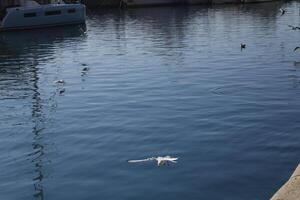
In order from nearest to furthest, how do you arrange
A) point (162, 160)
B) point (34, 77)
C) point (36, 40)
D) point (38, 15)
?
point (162, 160)
point (34, 77)
point (36, 40)
point (38, 15)

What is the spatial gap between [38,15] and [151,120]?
166 feet

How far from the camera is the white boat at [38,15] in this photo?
68250 millimetres

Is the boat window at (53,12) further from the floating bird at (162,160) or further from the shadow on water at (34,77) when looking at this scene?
the floating bird at (162,160)

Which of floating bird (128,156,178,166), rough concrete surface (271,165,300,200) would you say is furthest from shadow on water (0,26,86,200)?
rough concrete surface (271,165,300,200)

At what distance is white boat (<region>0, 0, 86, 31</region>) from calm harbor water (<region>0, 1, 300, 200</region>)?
66.2ft

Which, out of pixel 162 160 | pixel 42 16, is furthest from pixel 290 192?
pixel 42 16

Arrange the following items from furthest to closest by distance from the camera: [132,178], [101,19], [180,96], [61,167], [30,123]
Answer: [101,19], [180,96], [30,123], [61,167], [132,178]

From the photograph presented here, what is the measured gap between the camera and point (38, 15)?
230 ft

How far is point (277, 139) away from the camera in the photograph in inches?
771

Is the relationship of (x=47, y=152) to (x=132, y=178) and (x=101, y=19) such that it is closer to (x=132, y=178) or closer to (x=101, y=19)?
(x=132, y=178)

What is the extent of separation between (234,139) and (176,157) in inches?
110

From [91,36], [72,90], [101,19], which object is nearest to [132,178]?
[72,90]

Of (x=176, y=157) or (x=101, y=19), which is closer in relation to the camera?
(x=176, y=157)

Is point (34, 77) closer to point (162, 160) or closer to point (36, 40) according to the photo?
point (162, 160)
